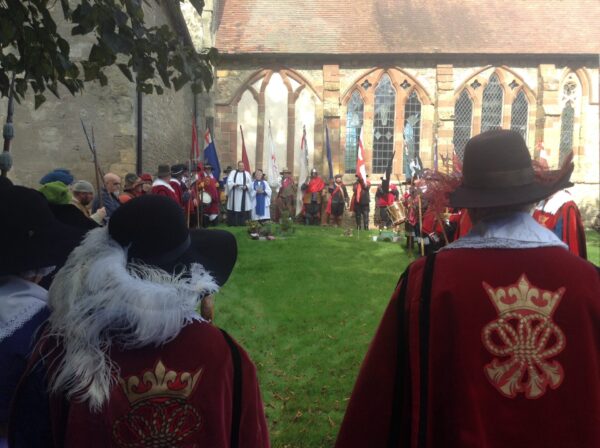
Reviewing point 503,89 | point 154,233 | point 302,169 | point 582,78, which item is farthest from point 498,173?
point 582,78

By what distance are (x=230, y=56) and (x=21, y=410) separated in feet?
70.1

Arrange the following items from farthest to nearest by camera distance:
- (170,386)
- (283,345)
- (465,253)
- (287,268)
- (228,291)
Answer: (287,268)
(228,291)
(283,345)
(465,253)
(170,386)

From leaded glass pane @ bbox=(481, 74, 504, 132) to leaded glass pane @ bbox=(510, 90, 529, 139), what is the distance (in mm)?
587

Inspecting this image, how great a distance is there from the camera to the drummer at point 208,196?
12953 millimetres

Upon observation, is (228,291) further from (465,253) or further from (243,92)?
(243,92)

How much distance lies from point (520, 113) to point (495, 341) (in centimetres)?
2306

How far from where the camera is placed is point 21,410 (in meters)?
1.55

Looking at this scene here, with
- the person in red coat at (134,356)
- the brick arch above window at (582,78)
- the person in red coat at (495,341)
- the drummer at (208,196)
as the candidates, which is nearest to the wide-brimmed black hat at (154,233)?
the person in red coat at (134,356)

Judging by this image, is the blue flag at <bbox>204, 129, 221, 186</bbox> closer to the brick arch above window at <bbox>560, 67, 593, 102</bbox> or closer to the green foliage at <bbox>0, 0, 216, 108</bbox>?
the green foliage at <bbox>0, 0, 216, 108</bbox>

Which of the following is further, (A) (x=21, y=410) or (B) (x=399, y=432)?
(B) (x=399, y=432)

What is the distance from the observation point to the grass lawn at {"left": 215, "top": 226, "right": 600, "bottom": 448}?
4.31 meters

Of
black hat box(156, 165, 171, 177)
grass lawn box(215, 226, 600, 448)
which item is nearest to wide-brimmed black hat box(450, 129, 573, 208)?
grass lawn box(215, 226, 600, 448)

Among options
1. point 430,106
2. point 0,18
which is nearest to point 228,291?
point 0,18

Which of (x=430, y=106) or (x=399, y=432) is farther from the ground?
(x=430, y=106)
